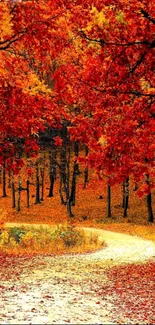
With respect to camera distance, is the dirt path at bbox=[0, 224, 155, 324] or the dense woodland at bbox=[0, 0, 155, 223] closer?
the dirt path at bbox=[0, 224, 155, 324]

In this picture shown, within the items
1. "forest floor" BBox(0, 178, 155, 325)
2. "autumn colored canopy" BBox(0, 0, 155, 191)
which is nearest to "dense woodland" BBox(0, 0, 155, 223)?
"autumn colored canopy" BBox(0, 0, 155, 191)

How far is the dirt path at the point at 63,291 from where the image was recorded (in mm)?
8375

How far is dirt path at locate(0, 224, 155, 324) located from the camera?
8.38m

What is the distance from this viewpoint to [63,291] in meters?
11.2

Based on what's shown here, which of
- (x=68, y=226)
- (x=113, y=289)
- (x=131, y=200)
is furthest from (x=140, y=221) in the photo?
(x=113, y=289)

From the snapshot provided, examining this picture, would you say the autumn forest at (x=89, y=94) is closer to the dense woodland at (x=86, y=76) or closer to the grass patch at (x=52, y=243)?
the dense woodland at (x=86, y=76)

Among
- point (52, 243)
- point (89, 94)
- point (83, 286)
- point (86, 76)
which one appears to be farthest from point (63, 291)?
point (52, 243)

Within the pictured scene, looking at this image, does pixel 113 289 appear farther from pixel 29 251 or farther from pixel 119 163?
pixel 29 251

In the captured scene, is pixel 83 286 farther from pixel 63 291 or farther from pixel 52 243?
pixel 52 243

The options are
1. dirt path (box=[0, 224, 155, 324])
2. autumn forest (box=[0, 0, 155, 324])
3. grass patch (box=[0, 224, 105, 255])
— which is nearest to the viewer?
dirt path (box=[0, 224, 155, 324])

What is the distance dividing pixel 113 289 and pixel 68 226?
11.8m

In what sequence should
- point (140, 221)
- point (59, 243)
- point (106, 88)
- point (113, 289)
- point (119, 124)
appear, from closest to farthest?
point (106, 88)
point (119, 124)
point (113, 289)
point (59, 243)
point (140, 221)

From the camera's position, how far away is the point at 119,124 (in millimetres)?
10719

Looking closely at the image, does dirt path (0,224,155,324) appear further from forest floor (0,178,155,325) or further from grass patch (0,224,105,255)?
grass patch (0,224,105,255)
